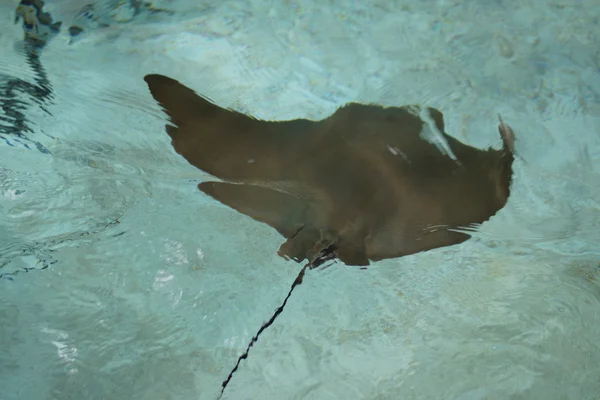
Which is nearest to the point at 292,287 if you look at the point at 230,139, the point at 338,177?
the point at 338,177

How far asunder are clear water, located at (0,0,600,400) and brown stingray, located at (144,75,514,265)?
14cm

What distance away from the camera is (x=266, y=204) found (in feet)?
5.62

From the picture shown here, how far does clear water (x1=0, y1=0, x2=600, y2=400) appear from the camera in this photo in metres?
1.86

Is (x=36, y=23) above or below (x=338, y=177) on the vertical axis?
above

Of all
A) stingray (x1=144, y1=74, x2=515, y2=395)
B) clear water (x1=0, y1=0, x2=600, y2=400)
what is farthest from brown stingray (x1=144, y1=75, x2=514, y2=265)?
clear water (x1=0, y1=0, x2=600, y2=400)

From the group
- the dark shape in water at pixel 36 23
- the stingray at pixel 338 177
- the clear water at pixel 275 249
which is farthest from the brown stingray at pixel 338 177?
the dark shape in water at pixel 36 23

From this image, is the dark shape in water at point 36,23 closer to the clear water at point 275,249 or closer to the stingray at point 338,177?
the clear water at point 275,249

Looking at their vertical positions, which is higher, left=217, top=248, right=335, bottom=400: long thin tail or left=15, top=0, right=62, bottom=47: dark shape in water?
left=15, top=0, right=62, bottom=47: dark shape in water

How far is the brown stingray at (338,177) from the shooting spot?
5.51 feet

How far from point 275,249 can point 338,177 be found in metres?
0.39

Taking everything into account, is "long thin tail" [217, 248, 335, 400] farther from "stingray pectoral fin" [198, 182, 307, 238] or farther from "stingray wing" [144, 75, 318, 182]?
"stingray wing" [144, 75, 318, 182]

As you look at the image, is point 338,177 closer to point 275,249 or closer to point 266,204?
point 266,204

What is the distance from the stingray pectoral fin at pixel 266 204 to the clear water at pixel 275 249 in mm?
81

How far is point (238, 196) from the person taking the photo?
1736 millimetres
